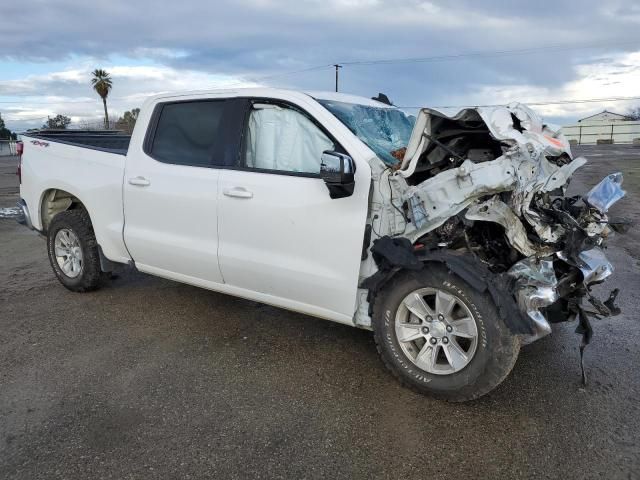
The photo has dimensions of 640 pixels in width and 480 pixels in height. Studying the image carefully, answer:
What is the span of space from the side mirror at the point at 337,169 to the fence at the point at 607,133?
65.0m

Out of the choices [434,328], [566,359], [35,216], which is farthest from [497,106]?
[35,216]

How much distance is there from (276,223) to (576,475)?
2364mm

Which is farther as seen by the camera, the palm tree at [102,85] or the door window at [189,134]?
the palm tree at [102,85]

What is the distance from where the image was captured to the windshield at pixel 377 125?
400 cm

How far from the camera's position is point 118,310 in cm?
524

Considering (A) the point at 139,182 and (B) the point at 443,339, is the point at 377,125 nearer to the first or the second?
(B) the point at 443,339

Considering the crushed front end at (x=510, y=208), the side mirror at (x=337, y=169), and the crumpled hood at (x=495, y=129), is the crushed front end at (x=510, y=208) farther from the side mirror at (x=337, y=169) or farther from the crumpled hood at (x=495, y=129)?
the side mirror at (x=337, y=169)

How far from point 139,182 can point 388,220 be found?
234 cm

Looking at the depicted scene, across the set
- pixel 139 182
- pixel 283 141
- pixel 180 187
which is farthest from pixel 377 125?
pixel 139 182

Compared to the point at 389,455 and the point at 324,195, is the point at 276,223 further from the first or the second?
the point at 389,455

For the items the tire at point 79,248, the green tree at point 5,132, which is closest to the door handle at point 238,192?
the tire at point 79,248

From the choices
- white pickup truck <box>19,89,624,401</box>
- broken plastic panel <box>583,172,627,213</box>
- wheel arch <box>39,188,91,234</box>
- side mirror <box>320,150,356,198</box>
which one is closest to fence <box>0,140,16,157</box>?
wheel arch <box>39,188,91,234</box>

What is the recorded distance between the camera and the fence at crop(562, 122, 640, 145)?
63681 millimetres

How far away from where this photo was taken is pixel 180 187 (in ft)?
14.6
